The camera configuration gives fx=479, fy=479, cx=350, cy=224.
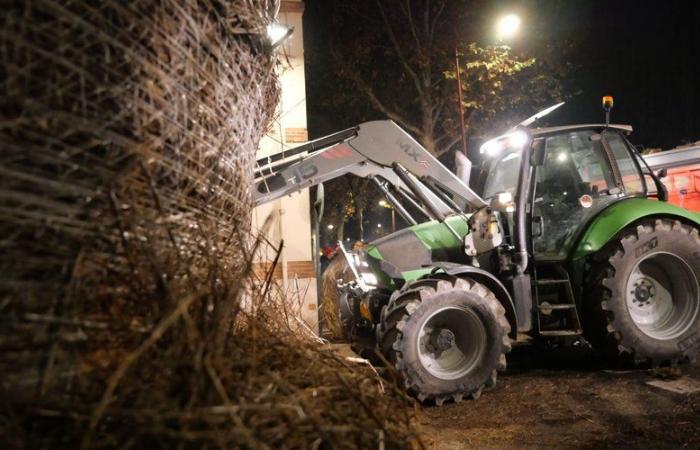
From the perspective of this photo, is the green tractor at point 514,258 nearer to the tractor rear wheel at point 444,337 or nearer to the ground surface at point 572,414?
the tractor rear wheel at point 444,337

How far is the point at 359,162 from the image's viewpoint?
486 cm

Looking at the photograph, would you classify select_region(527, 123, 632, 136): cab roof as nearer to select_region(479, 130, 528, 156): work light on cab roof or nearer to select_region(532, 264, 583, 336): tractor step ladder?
select_region(479, 130, 528, 156): work light on cab roof

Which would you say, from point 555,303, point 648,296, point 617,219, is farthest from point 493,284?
point 648,296

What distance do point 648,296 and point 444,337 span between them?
8.69 feet

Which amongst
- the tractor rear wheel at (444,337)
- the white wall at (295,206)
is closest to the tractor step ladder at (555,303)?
the tractor rear wheel at (444,337)

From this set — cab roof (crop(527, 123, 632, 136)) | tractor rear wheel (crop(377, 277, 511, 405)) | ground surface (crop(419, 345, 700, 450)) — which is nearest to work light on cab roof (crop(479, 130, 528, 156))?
cab roof (crop(527, 123, 632, 136))

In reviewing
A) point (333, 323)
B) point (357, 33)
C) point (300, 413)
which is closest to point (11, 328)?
Result: point (300, 413)

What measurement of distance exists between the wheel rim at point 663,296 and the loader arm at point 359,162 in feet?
7.17

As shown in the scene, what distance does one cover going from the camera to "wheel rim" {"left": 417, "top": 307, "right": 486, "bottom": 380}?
4.72 m

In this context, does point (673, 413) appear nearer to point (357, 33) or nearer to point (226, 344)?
point (226, 344)

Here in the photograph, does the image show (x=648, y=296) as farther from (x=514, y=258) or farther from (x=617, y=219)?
(x=514, y=258)

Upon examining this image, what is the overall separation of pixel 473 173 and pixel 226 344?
18.8 ft

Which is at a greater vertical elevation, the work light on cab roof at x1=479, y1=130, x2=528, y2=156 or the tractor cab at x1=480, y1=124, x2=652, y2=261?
the work light on cab roof at x1=479, y1=130, x2=528, y2=156

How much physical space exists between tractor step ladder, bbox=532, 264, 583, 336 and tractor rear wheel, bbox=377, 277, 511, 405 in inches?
34.2
